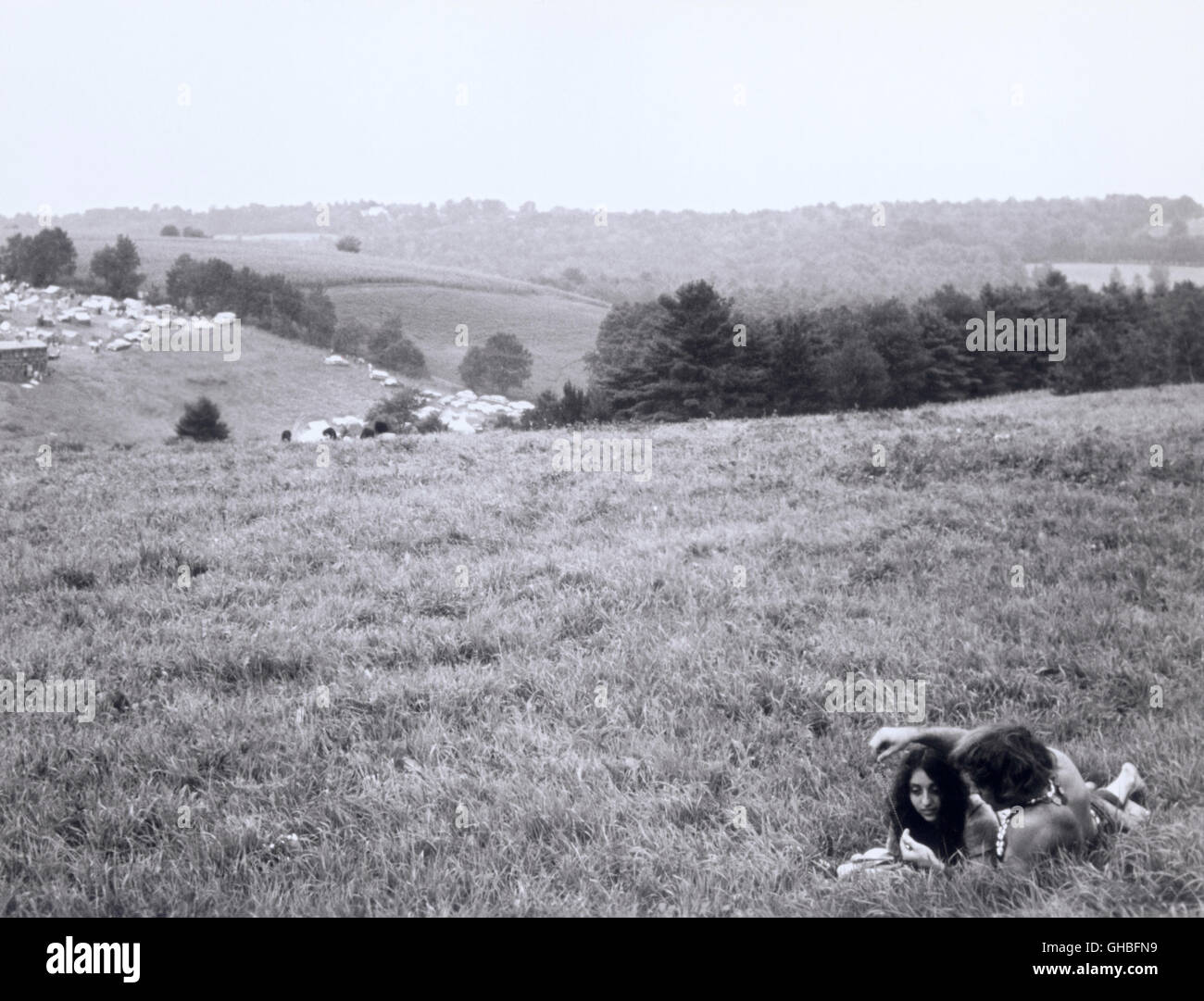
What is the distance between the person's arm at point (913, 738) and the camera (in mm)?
3600

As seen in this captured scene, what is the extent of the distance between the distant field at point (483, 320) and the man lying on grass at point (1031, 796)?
2807 inches

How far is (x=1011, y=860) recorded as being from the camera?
3.20 metres

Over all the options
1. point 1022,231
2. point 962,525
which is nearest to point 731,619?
point 962,525

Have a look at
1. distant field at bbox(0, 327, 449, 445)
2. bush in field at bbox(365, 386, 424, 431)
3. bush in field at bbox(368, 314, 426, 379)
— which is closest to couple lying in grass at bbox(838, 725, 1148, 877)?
distant field at bbox(0, 327, 449, 445)

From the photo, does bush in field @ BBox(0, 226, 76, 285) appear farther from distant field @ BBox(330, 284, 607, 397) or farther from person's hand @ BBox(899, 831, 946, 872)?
person's hand @ BBox(899, 831, 946, 872)

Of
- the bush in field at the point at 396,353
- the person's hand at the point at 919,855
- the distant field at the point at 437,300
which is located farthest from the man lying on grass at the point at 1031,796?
the bush in field at the point at 396,353

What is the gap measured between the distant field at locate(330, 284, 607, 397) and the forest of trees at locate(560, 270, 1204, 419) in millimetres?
26937

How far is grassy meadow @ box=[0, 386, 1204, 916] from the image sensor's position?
135 inches

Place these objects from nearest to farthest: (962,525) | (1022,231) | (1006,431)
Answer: (962,525) < (1006,431) < (1022,231)

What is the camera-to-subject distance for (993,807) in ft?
11.0

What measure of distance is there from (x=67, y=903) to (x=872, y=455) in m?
12.3

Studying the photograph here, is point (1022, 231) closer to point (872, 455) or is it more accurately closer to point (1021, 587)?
point (872, 455)

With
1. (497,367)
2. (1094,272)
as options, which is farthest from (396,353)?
(1094,272)
